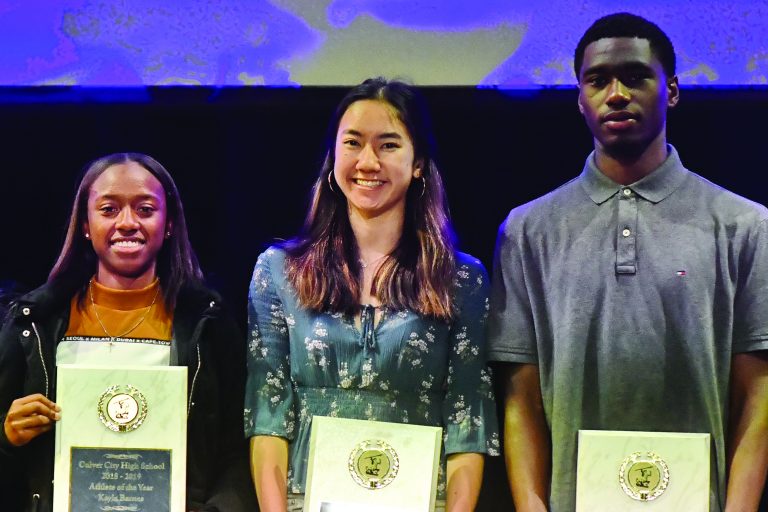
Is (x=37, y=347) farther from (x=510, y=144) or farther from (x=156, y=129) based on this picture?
(x=510, y=144)

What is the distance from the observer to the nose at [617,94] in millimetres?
2840

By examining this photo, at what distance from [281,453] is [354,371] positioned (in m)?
0.30

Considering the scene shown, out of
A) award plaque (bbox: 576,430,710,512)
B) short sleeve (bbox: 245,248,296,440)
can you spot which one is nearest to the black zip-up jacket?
short sleeve (bbox: 245,248,296,440)

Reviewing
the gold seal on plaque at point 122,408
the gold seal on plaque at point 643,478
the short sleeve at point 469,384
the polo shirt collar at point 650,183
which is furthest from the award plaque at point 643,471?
the gold seal on plaque at point 122,408

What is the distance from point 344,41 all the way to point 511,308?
1.08 metres

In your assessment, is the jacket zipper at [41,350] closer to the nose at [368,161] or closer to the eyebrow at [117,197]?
the eyebrow at [117,197]

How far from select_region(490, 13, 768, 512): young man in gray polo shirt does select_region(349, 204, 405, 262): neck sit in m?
0.34

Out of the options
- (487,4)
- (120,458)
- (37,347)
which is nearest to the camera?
(120,458)

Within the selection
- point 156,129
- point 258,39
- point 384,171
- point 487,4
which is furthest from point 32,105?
point 487,4

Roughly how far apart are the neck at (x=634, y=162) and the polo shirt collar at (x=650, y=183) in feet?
0.06

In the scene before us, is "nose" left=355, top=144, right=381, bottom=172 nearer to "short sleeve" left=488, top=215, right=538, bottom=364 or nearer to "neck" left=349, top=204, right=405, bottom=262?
"neck" left=349, top=204, right=405, bottom=262

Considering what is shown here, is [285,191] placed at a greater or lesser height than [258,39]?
lesser

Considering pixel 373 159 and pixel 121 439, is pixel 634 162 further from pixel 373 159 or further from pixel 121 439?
pixel 121 439

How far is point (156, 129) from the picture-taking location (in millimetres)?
3459
